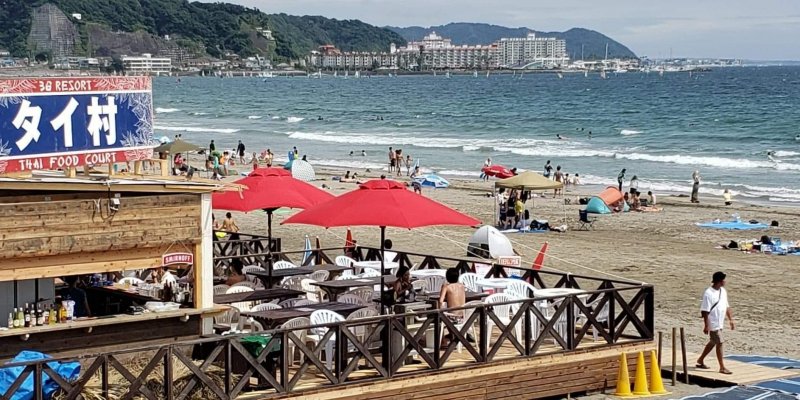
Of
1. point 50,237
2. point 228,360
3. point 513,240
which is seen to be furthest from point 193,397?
point 513,240

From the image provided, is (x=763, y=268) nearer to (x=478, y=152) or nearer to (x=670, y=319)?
(x=670, y=319)

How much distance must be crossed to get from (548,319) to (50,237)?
576 centimetres

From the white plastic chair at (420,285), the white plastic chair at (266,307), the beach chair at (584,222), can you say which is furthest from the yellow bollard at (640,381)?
the beach chair at (584,222)

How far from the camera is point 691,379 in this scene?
13.6 m

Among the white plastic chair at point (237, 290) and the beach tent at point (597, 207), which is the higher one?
Answer: the white plastic chair at point (237, 290)

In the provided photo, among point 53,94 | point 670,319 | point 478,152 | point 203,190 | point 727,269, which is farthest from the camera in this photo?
point 478,152

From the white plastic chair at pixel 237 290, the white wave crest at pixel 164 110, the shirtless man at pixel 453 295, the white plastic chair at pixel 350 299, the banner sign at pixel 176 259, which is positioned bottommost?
the white wave crest at pixel 164 110

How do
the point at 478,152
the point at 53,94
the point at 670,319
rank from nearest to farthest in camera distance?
the point at 53,94 → the point at 670,319 → the point at 478,152

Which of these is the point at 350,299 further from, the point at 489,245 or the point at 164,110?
the point at 164,110

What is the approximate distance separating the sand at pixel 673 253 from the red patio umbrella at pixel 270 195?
18.9ft

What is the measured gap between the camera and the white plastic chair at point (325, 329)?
1156 cm

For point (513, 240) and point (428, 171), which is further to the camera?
point (428, 171)

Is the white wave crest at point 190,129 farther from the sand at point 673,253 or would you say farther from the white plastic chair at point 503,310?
the white plastic chair at point 503,310

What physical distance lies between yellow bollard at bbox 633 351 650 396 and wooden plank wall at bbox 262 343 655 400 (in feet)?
0.31
